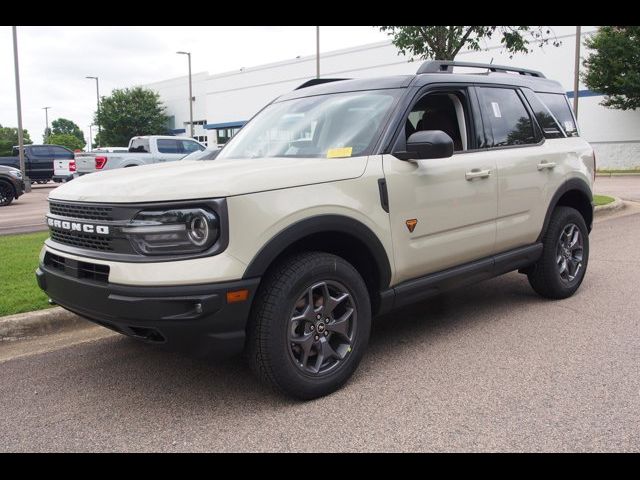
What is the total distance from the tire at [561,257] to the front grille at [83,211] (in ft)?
12.0

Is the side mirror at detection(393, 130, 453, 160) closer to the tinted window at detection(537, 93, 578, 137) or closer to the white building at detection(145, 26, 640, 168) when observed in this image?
the tinted window at detection(537, 93, 578, 137)

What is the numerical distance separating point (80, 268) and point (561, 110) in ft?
14.5

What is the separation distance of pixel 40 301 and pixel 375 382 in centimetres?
301

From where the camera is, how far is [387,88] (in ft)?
13.3

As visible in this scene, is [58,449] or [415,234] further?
[415,234]

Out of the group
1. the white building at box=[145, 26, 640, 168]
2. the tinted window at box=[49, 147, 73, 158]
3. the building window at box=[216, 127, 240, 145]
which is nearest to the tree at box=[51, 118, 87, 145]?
the white building at box=[145, 26, 640, 168]

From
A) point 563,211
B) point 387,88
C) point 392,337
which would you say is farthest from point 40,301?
point 563,211

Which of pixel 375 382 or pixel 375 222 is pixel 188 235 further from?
pixel 375 382

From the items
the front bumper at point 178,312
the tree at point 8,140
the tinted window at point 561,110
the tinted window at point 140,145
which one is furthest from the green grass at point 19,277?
the tree at point 8,140

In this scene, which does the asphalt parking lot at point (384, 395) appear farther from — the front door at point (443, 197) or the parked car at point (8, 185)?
the parked car at point (8, 185)

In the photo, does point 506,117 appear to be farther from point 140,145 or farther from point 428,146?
point 140,145

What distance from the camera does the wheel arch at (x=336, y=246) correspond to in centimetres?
309

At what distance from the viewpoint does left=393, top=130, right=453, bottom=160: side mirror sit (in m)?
3.60
